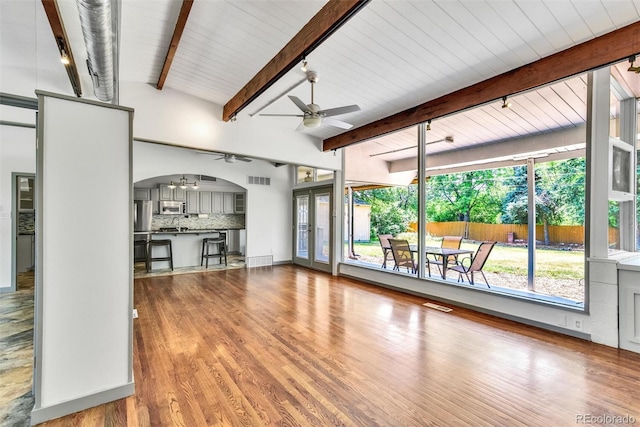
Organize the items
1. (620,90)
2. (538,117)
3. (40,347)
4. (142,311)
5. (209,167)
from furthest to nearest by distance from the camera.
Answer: (209,167)
(538,117)
(142,311)
(620,90)
(40,347)

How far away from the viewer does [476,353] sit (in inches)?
113

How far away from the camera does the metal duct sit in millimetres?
2174

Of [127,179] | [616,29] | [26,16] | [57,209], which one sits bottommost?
[57,209]

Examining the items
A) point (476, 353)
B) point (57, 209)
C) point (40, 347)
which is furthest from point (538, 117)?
point (40, 347)

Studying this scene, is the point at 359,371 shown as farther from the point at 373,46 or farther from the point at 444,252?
the point at 373,46

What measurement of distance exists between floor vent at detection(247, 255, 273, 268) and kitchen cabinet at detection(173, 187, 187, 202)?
2.75m

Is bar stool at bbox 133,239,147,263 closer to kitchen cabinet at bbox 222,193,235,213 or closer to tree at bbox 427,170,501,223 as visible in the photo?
kitchen cabinet at bbox 222,193,235,213

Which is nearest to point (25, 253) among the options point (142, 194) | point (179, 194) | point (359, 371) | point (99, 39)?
point (142, 194)

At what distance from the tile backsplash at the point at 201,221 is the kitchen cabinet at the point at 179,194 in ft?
1.71

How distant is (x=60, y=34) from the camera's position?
296 cm

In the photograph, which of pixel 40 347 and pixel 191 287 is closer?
pixel 40 347

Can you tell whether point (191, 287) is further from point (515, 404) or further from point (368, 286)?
point (515, 404)

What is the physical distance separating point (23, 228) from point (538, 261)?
32.3 feet

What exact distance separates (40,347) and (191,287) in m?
3.62
